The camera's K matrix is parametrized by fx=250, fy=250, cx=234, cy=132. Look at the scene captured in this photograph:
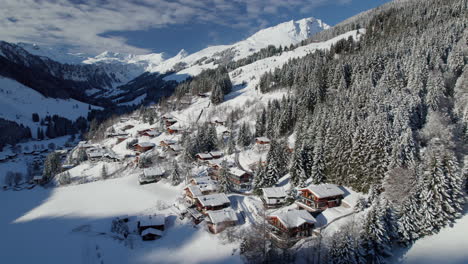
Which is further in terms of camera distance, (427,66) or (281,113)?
(281,113)

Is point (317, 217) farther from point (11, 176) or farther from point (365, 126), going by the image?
point (11, 176)

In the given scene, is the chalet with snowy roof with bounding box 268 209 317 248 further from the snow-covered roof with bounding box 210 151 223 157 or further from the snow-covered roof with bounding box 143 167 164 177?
the snow-covered roof with bounding box 143 167 164 177

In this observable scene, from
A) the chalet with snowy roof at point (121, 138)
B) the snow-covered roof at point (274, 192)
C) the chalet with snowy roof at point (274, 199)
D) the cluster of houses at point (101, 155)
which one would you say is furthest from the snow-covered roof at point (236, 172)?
the chalet with snowy roof at point (121, 138)

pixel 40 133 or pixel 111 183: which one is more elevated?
pixel 40 133

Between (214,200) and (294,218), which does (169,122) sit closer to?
(214,200)

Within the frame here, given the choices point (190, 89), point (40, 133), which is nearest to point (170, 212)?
point (190, 89)

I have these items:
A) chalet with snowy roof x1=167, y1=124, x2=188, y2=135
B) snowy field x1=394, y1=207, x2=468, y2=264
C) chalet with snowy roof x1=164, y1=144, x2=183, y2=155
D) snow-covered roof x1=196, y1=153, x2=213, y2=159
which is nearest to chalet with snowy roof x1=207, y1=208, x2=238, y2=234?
snowy field x1=394, y1=207, x2=468, y2=264
